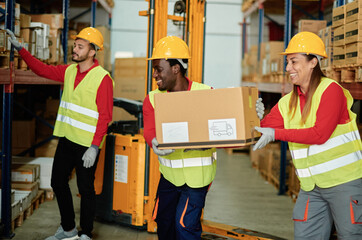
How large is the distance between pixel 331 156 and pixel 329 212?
1.32 ft

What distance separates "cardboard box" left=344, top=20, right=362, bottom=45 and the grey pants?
2006mm

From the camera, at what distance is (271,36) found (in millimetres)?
14539

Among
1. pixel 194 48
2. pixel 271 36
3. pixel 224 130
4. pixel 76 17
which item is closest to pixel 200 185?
pixel 224 130

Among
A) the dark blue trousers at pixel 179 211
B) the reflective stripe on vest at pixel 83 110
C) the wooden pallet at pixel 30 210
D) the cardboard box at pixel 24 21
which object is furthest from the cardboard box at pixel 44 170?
the dark blue trousers at pixel 179 211

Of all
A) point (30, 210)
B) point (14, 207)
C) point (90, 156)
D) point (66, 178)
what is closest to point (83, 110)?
point (90, 156)

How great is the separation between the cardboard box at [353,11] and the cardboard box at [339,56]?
0.32m

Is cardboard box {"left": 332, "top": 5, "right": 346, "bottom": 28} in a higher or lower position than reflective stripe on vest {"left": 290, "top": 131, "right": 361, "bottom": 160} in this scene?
higher

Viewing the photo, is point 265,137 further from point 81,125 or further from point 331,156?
point 81,125

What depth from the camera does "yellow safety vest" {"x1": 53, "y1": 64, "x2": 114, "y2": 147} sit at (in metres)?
4.67

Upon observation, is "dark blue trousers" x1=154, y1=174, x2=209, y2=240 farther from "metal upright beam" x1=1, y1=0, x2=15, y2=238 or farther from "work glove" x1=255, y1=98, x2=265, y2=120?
"metal upright beam" x1=1, y1=0, x2=15, y2=238

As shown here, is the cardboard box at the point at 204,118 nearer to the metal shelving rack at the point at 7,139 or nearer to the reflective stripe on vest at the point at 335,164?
the reflective stripe on vest at the point at 335,164

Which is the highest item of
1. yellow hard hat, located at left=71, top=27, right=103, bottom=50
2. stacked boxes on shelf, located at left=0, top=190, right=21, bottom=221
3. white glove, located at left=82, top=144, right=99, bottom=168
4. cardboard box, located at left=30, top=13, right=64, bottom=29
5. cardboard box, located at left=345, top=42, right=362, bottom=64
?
cardboard box, located at left=30, top=13, right=64, bottom=29

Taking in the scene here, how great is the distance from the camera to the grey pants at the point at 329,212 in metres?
2.96

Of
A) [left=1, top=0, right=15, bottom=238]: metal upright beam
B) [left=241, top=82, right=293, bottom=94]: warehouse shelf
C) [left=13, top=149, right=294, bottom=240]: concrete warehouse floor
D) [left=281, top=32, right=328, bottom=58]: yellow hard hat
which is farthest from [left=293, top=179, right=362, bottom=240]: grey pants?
[left=241, top=82, right=293, bottom=94]: warehouse shelf
